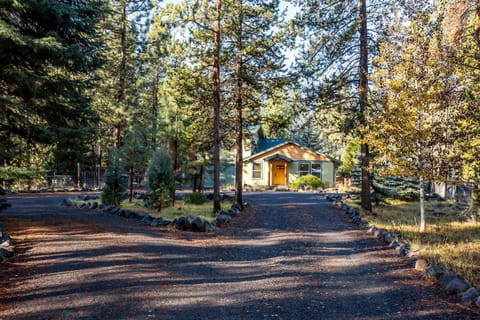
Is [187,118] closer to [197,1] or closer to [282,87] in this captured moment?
[282,87]

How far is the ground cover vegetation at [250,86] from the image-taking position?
362 inches

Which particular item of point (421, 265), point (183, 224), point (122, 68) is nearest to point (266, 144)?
point (122, 68)

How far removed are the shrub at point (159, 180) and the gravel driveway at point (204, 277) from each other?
12.1ft

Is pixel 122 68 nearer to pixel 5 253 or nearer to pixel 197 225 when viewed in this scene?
pixel 197 225

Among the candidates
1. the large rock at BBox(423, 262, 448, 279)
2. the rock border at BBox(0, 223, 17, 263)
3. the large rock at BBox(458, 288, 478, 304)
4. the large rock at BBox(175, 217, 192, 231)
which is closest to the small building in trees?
the large rock at BBox(175, 217, 192, 231)

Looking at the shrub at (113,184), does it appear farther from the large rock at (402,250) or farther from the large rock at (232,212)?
the large rock at (402,250)

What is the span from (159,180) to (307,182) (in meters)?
19.9

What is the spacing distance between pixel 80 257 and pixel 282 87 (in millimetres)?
10433

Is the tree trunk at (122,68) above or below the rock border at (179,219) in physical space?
above

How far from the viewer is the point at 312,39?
47.6 feet

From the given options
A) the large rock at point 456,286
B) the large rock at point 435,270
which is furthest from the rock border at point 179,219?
the large rock at point 456,286

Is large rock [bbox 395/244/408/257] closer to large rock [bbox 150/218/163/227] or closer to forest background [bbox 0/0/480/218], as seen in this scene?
forest background [bbox 0/0/480/218]

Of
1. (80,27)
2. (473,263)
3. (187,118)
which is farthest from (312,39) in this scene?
(473,263)

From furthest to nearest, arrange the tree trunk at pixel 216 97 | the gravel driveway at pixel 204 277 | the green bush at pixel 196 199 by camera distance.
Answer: the green bush at pixel 196 199, the tree trunk at pixel 216 97, the gravel driveway at pixel 204 277
